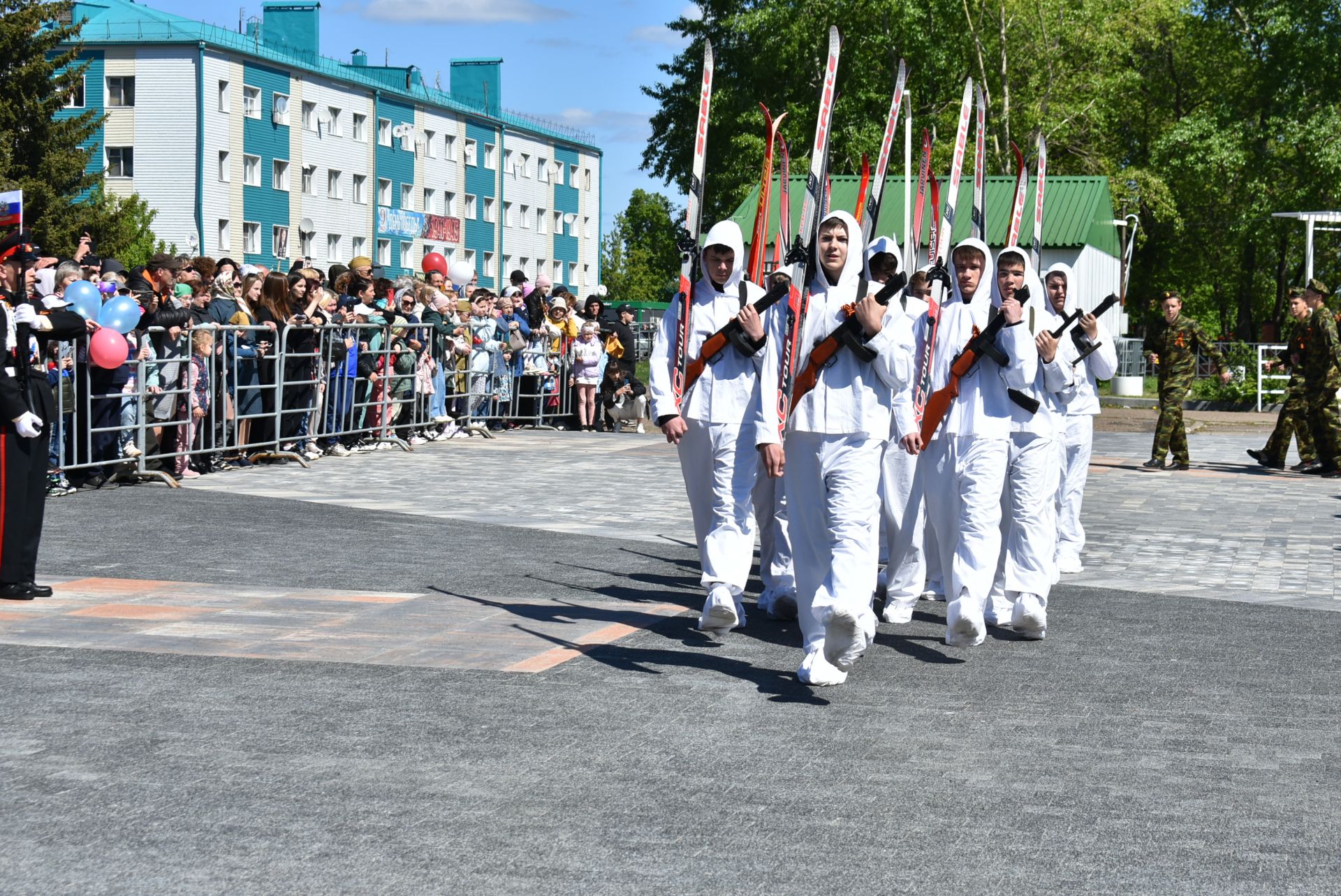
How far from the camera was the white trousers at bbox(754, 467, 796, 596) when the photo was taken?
29.7 ft

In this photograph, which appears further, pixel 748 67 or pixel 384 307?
pixel 748 67

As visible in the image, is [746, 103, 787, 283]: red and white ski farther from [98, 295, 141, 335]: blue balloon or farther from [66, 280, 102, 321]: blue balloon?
[98, 295, 141, 335]: blue balloon

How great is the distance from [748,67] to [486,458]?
118 ft

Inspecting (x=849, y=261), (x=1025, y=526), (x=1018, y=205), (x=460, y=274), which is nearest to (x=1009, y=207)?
(x=460, y=274)

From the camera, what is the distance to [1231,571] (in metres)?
11.4

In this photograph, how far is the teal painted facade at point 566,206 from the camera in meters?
96.6

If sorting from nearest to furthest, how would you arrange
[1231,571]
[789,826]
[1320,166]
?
[789,826]
[1231,571]
[1320,166]

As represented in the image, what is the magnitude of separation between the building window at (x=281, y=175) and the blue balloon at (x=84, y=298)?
56.0 metres

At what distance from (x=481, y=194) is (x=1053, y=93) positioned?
38.8m

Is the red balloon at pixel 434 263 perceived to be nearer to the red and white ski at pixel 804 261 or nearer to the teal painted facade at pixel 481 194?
the red and white ski at pixel 804 261

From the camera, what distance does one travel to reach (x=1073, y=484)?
1180cm

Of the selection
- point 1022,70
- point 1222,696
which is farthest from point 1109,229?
point 1222,696

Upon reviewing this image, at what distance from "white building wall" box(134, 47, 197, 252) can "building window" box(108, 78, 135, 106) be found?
0.84ft

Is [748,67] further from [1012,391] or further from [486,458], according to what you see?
[1012,391]
